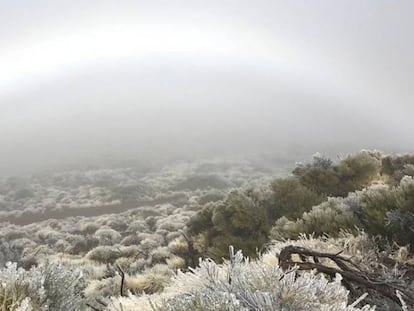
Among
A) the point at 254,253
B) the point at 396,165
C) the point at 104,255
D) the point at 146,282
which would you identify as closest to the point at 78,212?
the point at 104,255

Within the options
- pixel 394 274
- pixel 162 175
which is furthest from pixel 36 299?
pixel 162 175

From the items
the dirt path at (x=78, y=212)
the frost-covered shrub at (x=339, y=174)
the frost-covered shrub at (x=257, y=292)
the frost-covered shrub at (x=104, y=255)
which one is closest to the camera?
the frost-covered shrub at (x=257, y=292)

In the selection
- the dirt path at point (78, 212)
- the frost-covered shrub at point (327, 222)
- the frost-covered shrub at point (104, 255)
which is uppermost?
the frost-covered shrub at point (327, 222)

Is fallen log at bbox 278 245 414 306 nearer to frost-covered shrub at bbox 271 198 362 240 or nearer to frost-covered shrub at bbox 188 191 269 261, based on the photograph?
frost-covered shrub at bbox 271 198 362 240

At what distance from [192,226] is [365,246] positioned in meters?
7.95

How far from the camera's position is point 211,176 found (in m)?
46.1

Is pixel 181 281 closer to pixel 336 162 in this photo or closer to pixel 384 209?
pixel 384 209

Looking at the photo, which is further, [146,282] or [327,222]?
[146,282]

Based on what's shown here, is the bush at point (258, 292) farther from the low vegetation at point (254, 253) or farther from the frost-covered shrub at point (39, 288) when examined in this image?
the frost-covered shrub at point (39, 288)

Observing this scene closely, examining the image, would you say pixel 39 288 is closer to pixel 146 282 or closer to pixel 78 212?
pixel 146 282

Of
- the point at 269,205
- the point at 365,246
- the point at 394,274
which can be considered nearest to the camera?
the point at 394,274

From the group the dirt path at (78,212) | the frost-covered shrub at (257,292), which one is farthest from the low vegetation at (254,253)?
the dirt path at (78,212)

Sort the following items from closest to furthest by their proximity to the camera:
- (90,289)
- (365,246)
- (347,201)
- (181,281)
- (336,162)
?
(181,281)
(365,246)
(347,201)
(90,289)
(336,162)

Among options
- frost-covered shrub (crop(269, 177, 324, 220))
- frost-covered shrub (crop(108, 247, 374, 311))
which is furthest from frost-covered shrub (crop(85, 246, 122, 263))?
frost-covered shrub (crop(108, 247, 374, 311))
